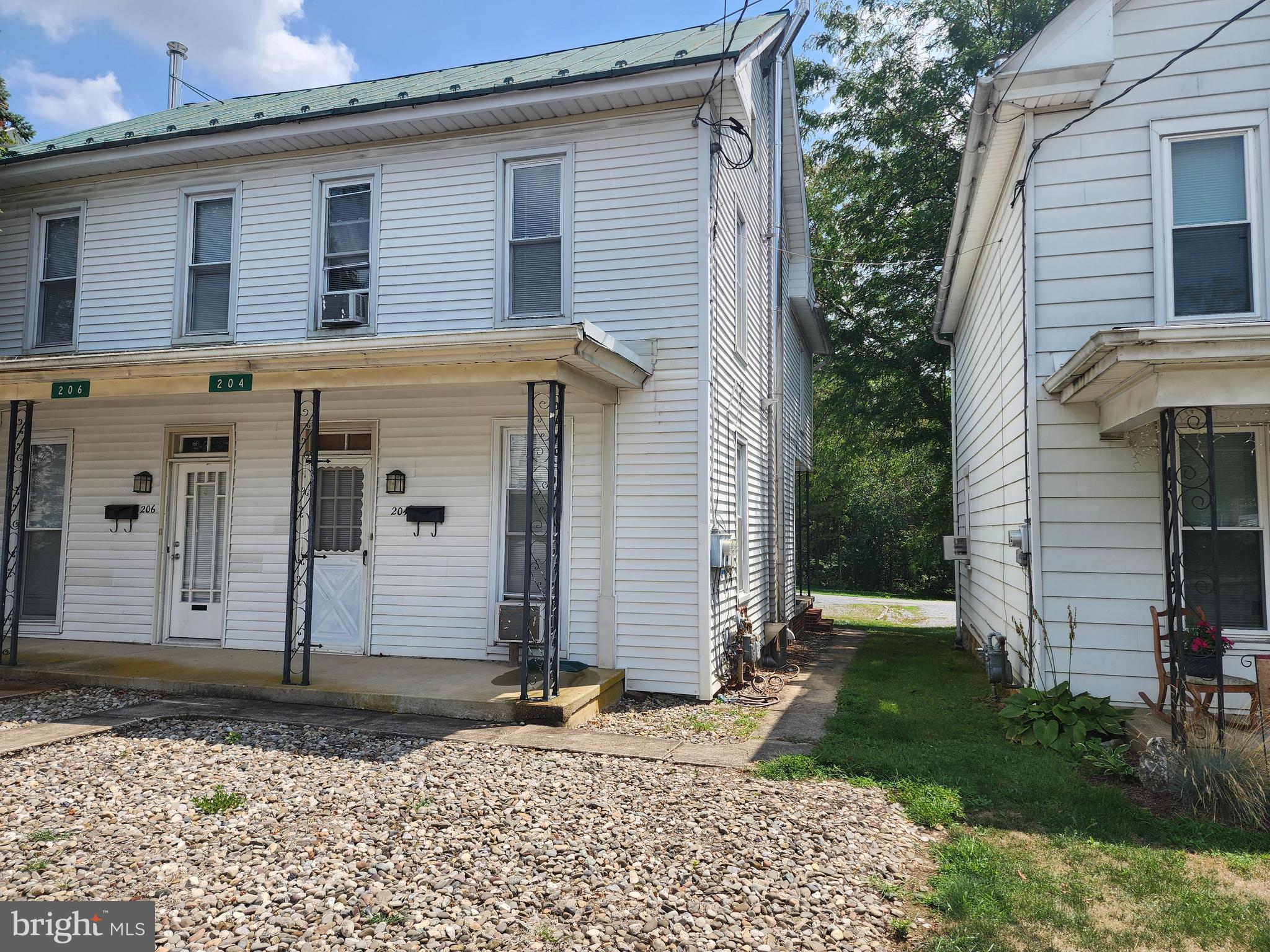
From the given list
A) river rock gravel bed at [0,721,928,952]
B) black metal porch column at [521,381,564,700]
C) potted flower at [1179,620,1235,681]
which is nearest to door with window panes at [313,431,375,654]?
black metal porch column at [521,381,564,700]

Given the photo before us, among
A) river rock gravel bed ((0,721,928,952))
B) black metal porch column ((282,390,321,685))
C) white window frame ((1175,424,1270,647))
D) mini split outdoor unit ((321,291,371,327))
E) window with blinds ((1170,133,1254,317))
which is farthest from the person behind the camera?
mini split outdoor unit ((321,291,371,327))

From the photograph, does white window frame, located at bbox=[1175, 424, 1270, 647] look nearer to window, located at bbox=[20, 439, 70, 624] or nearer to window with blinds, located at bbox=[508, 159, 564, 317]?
window with blinds, located at bbox=[508, 159, 564, 317]

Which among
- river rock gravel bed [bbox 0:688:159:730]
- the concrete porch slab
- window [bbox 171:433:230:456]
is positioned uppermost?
window [bbox 171:433:230:456]

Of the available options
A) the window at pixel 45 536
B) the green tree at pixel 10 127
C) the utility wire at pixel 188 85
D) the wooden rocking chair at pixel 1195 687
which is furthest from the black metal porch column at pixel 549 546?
the utility wire at pixel 188 85

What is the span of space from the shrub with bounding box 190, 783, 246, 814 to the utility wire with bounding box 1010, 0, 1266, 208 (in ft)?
23.5

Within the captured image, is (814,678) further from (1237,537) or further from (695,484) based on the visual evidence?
(1237,537)

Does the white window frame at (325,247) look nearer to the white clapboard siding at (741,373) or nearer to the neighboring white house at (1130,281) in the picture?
the white clapboard siding at (741,373)

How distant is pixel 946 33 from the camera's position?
632 inches

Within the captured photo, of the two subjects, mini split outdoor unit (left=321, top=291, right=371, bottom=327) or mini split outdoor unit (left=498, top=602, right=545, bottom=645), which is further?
mini split outdoor unit (left=321, top=291, right=371, bottom=327)

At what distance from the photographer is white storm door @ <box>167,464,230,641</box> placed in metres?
9.01

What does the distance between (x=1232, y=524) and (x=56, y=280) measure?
12.7 m

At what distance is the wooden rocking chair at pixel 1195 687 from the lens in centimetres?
507

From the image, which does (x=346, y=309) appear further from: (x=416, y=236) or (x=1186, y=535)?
(x=1186, y=535)

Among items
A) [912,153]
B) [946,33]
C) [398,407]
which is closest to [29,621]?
[398,407]
